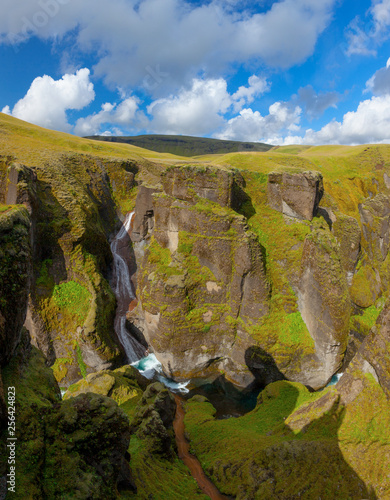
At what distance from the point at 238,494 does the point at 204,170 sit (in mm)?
24380

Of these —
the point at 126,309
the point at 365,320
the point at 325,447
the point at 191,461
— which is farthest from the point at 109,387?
the point at 365,320

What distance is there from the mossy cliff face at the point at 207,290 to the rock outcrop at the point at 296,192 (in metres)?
5.55

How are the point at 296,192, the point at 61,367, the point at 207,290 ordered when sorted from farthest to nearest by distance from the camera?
the point at 296,192
the point at 207,290
the point at 61,367

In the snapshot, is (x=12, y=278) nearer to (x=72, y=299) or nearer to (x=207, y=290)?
(x=207, y=290)

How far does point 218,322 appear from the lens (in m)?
25.4

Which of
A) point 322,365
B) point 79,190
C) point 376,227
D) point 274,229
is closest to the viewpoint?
point 322,365

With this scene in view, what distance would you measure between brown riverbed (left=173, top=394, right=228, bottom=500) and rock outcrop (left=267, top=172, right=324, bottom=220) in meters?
21.7

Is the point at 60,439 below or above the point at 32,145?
below

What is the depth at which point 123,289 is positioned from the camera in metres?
33.2

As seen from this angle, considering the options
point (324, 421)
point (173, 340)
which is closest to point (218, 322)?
point (173, 340)

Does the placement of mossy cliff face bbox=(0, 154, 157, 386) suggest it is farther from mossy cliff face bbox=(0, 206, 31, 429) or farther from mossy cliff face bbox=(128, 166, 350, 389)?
mossy cliff face bbox=(0, 206, 31, 429)

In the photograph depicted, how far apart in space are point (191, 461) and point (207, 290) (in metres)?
13.3

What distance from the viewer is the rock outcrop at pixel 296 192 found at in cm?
2716

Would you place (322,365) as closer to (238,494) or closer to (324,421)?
(324,421)
